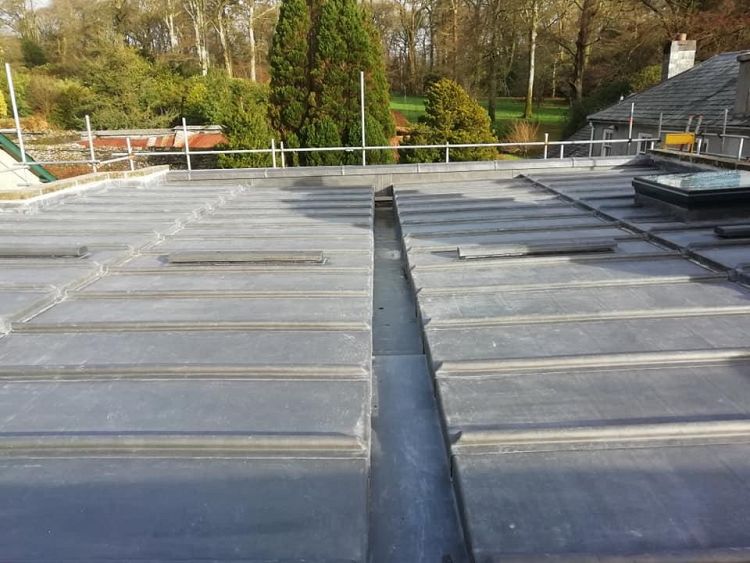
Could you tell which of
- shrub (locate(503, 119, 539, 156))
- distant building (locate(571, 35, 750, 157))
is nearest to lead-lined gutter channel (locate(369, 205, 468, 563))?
distant building (locate(571, 35, 750, 157))

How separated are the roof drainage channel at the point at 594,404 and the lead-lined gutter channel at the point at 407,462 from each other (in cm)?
12

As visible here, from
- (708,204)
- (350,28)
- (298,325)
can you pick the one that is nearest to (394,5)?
(350,28)

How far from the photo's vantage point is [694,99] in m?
12.1

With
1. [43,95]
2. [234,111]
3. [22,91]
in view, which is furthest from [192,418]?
[22,91]

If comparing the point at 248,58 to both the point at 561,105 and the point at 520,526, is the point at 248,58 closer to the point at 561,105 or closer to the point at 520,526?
the point at 561,105

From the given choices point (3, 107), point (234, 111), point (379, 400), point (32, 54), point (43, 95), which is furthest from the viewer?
point (32, 54)

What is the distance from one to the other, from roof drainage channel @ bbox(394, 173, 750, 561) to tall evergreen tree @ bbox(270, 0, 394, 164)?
33.1 feet

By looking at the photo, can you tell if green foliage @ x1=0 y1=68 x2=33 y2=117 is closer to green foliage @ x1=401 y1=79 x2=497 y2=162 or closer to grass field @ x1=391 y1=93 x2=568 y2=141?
green foliage @ x1=401 y1=79 x2=497 y2=162

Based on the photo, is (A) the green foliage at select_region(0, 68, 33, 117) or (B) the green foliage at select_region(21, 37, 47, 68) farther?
(B) the green foliage at select_region(21, 37, 47, 68)

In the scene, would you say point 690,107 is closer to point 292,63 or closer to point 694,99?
point 694,99

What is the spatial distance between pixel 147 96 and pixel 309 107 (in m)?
9.45

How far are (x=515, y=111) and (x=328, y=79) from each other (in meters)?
17.1

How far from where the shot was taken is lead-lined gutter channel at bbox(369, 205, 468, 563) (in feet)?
4.61

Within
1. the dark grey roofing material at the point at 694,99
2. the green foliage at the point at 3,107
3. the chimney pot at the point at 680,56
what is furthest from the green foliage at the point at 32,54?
the chimney pot at the point at 680,56
